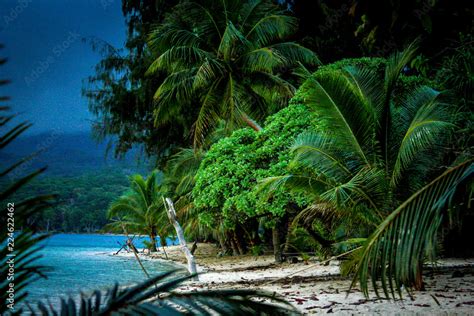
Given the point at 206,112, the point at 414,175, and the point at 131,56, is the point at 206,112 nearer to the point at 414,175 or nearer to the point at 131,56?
the point at 131,56

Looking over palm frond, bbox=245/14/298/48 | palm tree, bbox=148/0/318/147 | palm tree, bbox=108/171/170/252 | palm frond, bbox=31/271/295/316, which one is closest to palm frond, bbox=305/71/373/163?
palm frond, bbox=31/271/295/316

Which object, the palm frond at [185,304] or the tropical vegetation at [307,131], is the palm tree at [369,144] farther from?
the palm frond at [185,304]

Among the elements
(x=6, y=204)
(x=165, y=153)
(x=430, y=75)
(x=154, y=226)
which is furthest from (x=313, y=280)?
(x=154, y=226)

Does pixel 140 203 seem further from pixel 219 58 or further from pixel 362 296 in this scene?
pixel 362 296

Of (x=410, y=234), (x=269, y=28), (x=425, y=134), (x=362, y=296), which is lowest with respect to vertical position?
(x=362, y=296)

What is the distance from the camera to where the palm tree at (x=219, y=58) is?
14883 mm

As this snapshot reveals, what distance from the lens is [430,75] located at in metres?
12.0

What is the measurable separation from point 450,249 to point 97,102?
15.1 metres

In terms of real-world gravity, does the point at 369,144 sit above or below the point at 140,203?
below

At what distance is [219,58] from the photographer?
607 inches

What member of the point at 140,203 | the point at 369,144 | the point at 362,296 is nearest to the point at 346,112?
the point at 369,144

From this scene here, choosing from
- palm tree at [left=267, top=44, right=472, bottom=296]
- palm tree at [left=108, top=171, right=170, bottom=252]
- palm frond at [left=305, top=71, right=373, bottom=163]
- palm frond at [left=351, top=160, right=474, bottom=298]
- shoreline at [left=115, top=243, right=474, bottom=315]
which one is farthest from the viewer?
palm tree at [left=108, top=171, right=170, bottom=252]

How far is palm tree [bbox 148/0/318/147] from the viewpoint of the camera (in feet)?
48.8

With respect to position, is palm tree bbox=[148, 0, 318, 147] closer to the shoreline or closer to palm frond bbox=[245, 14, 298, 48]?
palm frond bbox=[245, 14, 298, 48]
